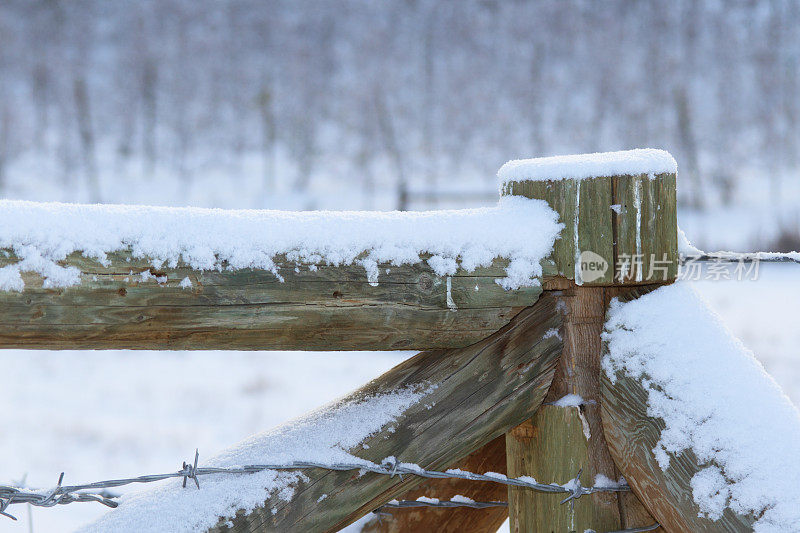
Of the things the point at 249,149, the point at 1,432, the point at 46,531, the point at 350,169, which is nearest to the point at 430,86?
the point at 350,169

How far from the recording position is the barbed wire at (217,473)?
0.86 meters

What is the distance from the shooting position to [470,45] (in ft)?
46.1

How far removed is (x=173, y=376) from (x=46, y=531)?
8.43ft

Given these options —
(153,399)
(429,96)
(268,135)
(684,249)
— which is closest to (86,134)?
(268,135)

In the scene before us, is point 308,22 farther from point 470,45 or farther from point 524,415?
point 524,415

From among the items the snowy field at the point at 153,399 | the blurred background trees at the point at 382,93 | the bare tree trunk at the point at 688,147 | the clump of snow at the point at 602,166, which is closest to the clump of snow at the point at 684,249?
the clump of snow at the point at 602,166

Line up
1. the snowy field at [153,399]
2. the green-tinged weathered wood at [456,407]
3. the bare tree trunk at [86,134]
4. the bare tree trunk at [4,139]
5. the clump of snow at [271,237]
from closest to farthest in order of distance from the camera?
the clump of snow at [271,237] < the green-tinged weathered wood at [456,407] < the snowy field at [153,399] < the bare tree trunk at [4,139] < the bare tree trunk at [86,134]

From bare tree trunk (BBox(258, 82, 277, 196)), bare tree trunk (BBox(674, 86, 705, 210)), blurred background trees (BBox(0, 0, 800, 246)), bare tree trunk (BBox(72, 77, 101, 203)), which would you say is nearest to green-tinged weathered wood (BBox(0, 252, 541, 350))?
blurred background trees (BBox(0, 0, 800, 246))

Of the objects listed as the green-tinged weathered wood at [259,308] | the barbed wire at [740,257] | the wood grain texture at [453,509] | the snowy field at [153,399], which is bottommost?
the snowy field at [153,399]

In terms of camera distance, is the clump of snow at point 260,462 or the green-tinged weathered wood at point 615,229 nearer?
the clump of snow at point 260,462

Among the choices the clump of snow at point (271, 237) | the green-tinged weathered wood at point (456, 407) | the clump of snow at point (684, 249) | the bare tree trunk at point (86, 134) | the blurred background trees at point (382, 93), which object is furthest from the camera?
the blurred background trees at point (382, 93)

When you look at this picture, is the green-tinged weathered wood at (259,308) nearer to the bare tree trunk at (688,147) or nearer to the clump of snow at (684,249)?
the clump of snow at (684,249)

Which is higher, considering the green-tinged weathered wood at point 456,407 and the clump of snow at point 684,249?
the clump of snow at point 684,249

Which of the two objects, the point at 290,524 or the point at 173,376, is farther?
the point at 173,376
